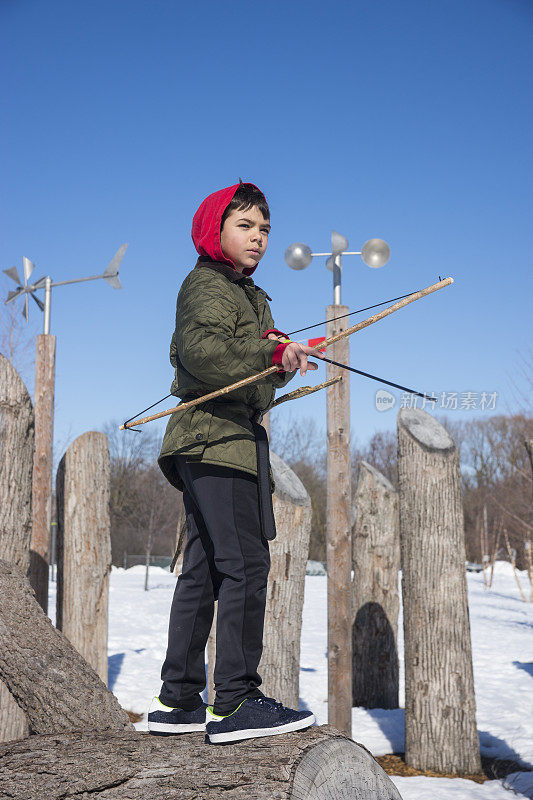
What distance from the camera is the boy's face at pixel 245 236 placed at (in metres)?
2.87

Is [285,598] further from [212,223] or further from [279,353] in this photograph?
[212,223]

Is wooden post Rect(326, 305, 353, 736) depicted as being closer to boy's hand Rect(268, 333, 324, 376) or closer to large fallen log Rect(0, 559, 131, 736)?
large fallen log Rect(0, 559, 131, 736)

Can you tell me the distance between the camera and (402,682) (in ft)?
26.9

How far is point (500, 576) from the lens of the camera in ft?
88.8

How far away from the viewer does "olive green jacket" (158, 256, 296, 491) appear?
2.62 meters

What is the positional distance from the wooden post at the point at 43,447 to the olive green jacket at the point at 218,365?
361cm

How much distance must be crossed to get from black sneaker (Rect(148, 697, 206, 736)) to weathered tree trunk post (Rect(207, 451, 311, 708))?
199cm

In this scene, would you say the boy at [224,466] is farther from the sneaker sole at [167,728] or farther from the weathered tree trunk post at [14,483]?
the weathered tree trunk post at [14,483]

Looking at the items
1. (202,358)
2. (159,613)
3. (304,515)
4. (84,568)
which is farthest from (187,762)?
(159,613)

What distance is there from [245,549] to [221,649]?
14.5 inches

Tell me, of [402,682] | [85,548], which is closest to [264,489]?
[85,548]

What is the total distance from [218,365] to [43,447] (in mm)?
6010

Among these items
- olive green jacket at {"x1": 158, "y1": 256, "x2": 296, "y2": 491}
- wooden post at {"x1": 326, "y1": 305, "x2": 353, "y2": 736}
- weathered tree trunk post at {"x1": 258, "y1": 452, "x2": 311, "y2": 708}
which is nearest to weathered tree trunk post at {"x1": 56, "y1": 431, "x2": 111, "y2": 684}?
weathered tree trunk post at {"x1": 258, "y1": 452, "x2": 311, "y2": 708}

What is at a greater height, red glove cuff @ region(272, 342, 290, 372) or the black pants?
→ red glove cuff @ region(272, 342, 290, 372)
